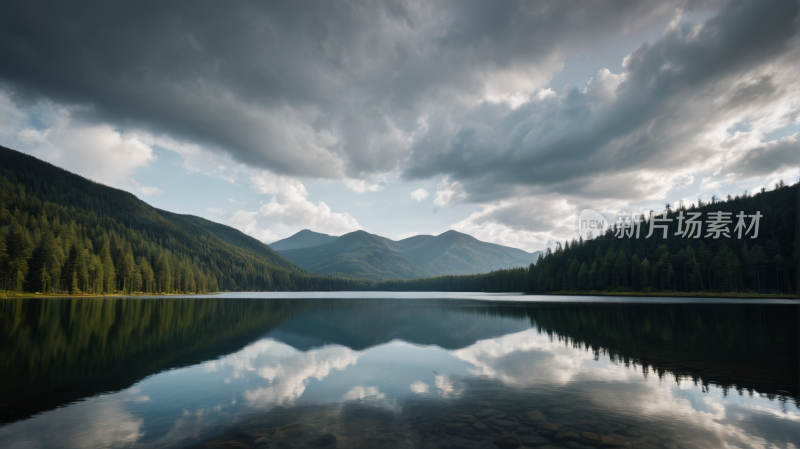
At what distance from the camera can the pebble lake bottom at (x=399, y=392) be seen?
11.7m

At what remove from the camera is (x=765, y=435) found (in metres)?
11.8

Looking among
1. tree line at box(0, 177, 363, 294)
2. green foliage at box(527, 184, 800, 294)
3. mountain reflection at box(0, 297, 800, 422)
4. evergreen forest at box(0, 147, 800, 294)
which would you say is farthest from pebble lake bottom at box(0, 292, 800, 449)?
green foliage at box(527, 184, 800, 294)

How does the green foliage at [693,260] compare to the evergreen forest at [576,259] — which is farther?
the green foliage at [693,260]

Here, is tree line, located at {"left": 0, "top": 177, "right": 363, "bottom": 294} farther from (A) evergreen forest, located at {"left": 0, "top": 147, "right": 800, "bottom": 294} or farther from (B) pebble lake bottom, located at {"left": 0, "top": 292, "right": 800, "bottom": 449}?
(B) pebble lake bottom, located at {"left": 0, "top": 292, "right": 800, "bottom": 449}

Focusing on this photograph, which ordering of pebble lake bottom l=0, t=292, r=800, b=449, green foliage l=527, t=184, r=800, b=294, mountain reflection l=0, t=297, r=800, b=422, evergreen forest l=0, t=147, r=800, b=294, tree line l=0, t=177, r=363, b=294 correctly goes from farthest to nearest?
1. green foliage l=527, t=184, r=800, b=294
2. evergreen forest l=0, t=147, r=800, b=294
3. tree line l=0, t=177, r=363, b=294
4. mountain reflection l=0, t=297, r=800, b=422
5. pebble lake bottom l=0, t=292, r=800, b=449

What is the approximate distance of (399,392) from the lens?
17.8 m

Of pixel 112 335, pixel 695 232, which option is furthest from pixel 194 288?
pixel 695 232

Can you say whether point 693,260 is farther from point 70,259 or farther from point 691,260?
point 70,259

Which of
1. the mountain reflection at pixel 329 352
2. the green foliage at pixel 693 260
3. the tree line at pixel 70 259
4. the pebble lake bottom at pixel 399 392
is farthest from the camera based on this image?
the green foliage at pixel 693 260

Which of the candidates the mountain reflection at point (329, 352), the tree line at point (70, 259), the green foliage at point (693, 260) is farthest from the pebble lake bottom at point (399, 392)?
the green foliage at point (693, 260)

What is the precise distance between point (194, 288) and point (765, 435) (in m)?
209

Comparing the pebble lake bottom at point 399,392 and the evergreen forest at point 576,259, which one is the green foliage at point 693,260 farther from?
the pebble lake bottom at point 399,392

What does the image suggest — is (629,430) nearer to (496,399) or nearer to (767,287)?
(496,399)

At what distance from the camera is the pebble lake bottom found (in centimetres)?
1173
